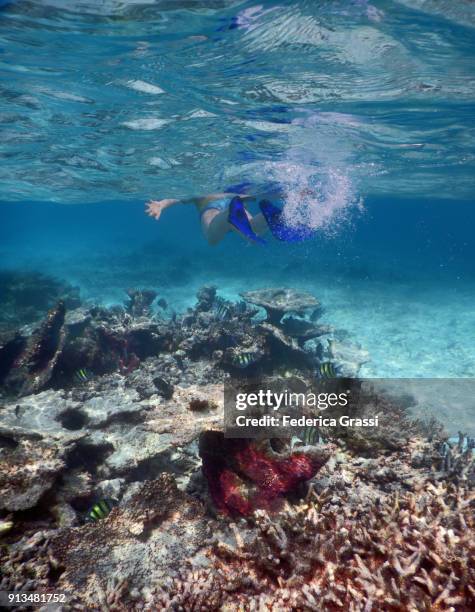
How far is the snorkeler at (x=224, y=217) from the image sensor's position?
7371mm

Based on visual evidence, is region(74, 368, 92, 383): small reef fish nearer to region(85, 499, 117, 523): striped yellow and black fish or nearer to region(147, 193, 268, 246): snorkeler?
region(85, 499, 117, 523): striped yellow and black fish

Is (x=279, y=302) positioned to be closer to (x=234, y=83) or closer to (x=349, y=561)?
(x=234, y=83)

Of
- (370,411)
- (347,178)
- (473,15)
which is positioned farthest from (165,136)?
(347,178)

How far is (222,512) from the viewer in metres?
4.07

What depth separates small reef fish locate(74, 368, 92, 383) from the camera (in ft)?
25.8

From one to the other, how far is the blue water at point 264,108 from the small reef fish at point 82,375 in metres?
7.99

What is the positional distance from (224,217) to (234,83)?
14.3ft

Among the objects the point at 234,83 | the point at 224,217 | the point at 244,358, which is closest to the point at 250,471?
the point at 244,358

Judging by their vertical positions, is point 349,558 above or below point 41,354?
above

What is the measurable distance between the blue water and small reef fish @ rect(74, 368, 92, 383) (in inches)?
315

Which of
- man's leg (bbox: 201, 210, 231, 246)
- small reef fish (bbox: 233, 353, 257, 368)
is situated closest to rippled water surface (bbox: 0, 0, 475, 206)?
man's leg (bbox: 201, 210, 231, 246)

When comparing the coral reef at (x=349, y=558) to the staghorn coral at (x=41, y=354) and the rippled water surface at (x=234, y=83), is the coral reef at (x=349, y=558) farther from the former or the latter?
the rippled water surface at (x=234, y=83)

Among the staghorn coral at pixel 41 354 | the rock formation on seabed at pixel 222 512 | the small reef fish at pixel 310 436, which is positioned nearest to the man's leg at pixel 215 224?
the staghorn coral at pixel 41 354

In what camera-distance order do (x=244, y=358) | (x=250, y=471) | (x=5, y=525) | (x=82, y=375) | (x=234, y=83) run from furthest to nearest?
(x=234, y=83), (x=82, y=375), (x=244, y=358), (x=250, y=471), (x=5, y=525)
